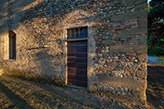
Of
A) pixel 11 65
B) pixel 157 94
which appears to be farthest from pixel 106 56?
pixel 11 65

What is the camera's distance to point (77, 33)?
3.54 m

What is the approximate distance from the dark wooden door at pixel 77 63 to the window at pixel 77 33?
10.3 inches

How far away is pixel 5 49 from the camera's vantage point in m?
5.31

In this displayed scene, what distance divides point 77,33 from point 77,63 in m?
1.28

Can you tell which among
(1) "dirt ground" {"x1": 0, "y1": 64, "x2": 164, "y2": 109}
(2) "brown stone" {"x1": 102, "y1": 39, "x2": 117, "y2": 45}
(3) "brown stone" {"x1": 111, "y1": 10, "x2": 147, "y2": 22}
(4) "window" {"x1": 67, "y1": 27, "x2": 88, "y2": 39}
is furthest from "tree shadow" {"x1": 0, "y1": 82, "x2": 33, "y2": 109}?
(3) "brown stone" {"x1": 111, "y1": 10, "x2": 147, "y2": 22}

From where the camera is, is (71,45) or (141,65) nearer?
(141,65)

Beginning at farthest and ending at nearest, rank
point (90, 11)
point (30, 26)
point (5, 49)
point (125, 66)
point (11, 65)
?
1. point (5, 49)
2. point (11, 65)
3. point (30, 26)
4. point (90, 11)
5. point (125, 66)

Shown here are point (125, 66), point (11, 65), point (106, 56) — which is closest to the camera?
point (125, 66)

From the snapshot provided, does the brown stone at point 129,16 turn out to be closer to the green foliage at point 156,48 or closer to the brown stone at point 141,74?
the brown stone at point 141,74

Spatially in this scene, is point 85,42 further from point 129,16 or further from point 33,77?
point 33,77

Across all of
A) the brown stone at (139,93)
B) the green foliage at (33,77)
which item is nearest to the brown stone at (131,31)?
the brown stone at (139,93)

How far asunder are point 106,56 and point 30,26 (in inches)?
167

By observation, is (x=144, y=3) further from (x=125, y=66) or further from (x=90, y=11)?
(x=125, y=66)

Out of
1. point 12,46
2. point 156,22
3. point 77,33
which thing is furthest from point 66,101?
point 156,22
